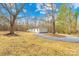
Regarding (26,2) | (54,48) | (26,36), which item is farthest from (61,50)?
(26,2)

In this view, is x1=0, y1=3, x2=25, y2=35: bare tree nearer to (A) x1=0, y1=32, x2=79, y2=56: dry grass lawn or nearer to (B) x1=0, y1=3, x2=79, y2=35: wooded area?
(B) x1=0, y1=3, x2=79, y2=35: wooded area

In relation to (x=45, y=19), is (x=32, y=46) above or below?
below

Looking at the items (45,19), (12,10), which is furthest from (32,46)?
(12,10)

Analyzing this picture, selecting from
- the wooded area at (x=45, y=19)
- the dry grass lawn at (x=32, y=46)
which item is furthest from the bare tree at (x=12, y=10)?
the dry grass lawn at (x=32, y=46)

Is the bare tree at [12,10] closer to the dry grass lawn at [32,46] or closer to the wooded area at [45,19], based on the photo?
the wooded area at [45,19]

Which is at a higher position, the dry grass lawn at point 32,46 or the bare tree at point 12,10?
the bare tree at point 12,10

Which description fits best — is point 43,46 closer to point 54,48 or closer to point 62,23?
point 54,48

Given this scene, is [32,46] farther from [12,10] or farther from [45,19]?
[12,10]

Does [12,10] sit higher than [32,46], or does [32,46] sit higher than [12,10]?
[12,10]
